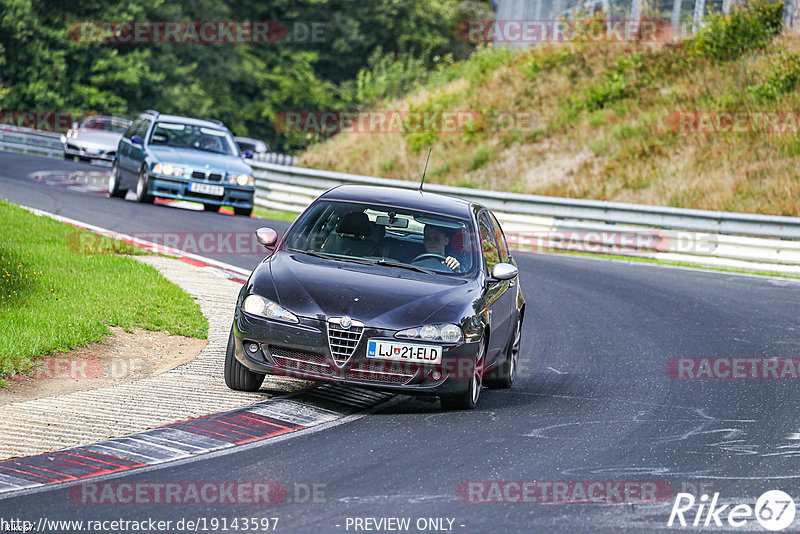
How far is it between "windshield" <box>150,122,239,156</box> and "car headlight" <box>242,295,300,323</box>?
14.2m

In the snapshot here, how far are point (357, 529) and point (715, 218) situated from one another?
56.6ft

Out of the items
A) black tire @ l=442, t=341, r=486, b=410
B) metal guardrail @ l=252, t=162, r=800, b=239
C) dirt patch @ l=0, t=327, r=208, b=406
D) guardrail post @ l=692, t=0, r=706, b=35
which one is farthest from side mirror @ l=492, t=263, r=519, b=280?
guardrail post @ l=692, t=0, r=706, b=35

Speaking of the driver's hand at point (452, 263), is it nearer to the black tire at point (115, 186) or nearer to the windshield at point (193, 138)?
the windshield at point (193, 138)

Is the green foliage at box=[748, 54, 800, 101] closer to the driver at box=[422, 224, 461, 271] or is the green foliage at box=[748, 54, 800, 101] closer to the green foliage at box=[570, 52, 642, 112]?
the green foliage at box=[570, 52, 642, 112]

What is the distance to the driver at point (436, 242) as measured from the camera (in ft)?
30.3

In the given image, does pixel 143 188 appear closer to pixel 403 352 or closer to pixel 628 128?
Result: pixel 628 128

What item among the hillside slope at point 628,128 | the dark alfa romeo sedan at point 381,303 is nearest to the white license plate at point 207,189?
the hillside slope at point 628,128

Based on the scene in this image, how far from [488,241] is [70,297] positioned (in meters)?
4.05

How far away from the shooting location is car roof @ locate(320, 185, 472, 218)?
31.4ft

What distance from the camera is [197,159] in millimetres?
21609

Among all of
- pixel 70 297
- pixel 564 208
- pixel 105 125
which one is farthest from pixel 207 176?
pixel 105 125

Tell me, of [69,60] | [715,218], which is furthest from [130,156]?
[69,60]

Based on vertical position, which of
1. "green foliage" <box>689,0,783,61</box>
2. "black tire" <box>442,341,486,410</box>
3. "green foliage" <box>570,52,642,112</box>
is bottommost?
"black tire" <box>442,341,486,410</box>

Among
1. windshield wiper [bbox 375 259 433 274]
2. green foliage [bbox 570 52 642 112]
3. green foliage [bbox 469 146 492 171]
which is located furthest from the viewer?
green foliage [bbox 570 52 642 112]
